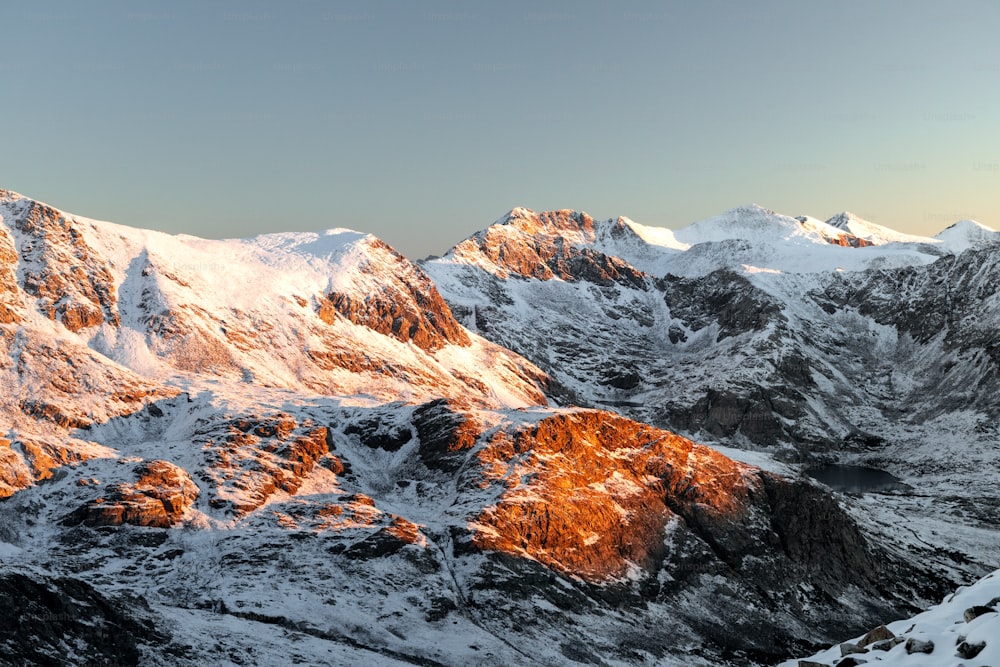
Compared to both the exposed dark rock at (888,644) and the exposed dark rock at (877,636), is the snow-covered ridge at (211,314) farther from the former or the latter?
the exposed dark rock at (888,644)

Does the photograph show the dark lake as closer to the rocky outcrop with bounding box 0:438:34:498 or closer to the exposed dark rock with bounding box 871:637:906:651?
the rocky outcrop with bounding box 0:438:34:498

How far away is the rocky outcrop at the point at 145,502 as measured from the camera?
87.9 meters

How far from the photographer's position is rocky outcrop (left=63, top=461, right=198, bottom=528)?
87875 mm

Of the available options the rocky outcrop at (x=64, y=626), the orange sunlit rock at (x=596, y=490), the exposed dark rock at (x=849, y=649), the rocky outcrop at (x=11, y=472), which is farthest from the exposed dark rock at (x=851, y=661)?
the rocky outcrop at (x=11, y=472)

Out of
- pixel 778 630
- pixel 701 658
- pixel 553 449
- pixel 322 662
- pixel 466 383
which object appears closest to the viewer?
pixel 322 662

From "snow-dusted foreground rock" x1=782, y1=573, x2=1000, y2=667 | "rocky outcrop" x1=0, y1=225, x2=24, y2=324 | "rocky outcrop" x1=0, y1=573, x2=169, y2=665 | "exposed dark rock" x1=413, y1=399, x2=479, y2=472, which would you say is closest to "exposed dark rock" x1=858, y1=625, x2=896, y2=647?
"snow-dusted foreground rock" x1=782, y1=573, x2=1000, y2=667

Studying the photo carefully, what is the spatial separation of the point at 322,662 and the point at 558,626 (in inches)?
1020

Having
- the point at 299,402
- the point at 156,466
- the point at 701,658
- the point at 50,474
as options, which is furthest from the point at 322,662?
the point at 299,402

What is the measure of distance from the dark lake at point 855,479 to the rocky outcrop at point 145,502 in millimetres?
125428

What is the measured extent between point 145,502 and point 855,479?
14649 centimetres

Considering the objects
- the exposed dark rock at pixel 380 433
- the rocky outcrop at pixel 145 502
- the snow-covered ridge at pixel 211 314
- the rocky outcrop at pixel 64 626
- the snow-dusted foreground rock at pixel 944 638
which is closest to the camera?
the snow-dusted foreground rock at pixel 944 638

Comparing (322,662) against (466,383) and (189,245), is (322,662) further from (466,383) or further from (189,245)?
(189,245)

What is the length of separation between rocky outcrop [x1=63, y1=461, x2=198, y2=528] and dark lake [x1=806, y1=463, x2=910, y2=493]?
125m

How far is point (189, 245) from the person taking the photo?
18850cm
